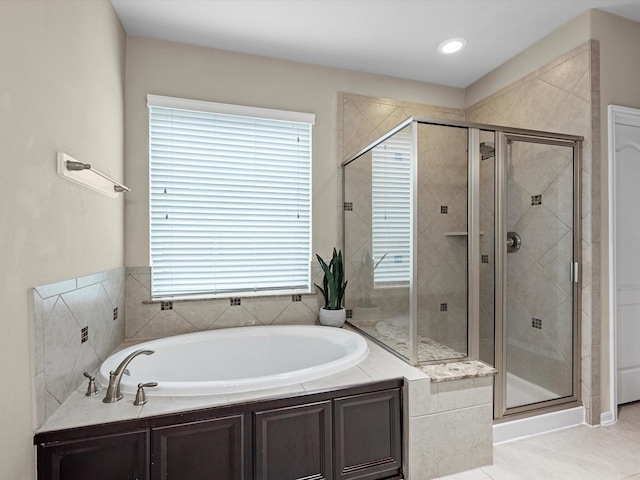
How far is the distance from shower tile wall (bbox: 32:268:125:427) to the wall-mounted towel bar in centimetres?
46

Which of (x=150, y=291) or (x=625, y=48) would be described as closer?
(x=625, y=48)

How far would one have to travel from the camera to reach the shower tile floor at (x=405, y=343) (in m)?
1.92

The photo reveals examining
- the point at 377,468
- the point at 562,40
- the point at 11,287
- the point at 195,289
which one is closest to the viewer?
the point at 11,287

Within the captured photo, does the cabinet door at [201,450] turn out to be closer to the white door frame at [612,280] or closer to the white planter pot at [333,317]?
the white planter pot at [333,317]

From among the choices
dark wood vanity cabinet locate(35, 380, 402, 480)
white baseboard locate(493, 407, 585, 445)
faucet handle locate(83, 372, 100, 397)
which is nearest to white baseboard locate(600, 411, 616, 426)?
white baseboard locate(493, 407, 585, 445)

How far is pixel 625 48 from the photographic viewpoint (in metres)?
2.21

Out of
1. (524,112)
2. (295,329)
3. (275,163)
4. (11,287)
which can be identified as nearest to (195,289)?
(295,329)

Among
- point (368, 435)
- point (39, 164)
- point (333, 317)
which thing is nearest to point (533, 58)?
point (333, 317)

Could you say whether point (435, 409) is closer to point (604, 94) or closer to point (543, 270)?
point (543, 270)

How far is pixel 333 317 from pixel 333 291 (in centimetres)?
20

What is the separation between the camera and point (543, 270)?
2229mm

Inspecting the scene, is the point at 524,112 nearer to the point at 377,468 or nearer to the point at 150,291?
the point at 377,468

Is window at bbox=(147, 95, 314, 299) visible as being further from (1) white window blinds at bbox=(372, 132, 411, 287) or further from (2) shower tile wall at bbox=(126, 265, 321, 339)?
(1) white window blinds at bbox=(372, 132, 411, 287)

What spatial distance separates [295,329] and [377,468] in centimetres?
103
